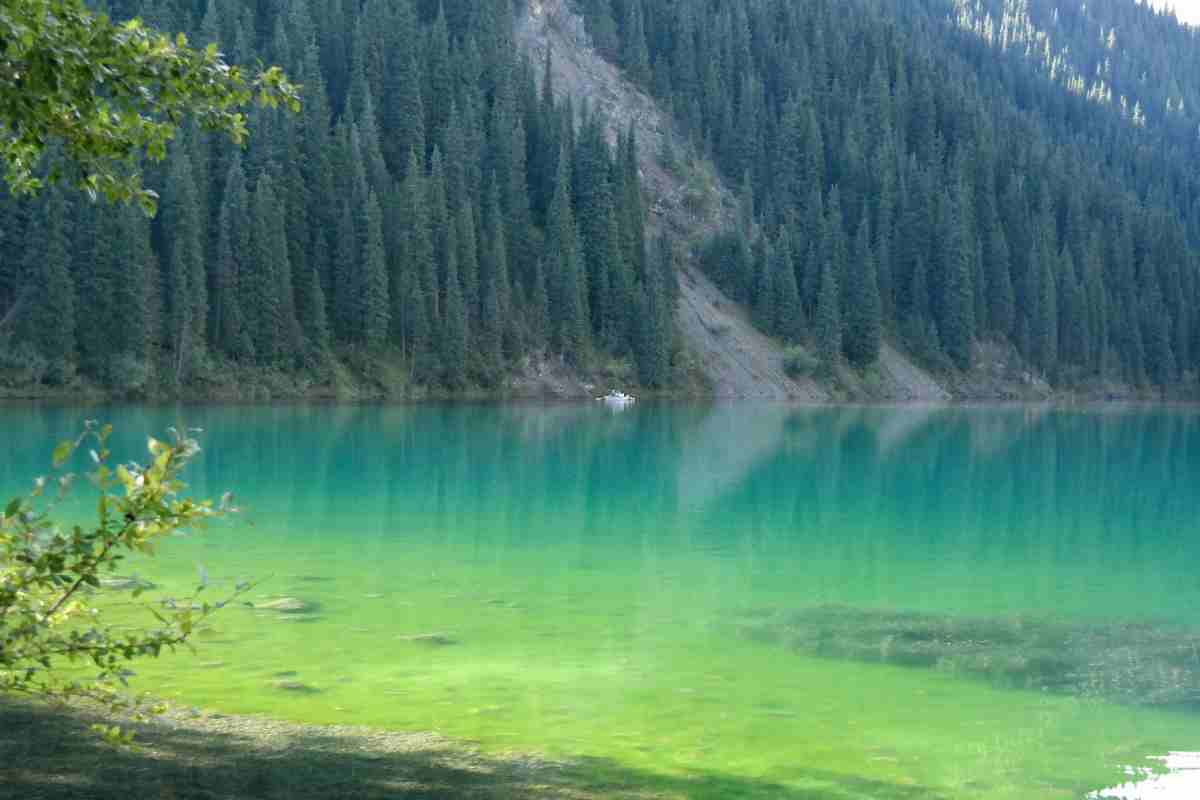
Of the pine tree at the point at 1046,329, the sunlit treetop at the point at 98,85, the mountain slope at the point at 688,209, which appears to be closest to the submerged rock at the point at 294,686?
the sunlit treetop at the point at 98,85

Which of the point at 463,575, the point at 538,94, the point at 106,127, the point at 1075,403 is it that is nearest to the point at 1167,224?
the point at 1075,403

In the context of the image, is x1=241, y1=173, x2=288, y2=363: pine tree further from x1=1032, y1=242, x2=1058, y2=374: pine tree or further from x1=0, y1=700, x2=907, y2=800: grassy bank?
x1=1032, y1=242, x2=1058, y2=374: pine tree

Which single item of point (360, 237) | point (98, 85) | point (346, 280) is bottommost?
point (98, 85)

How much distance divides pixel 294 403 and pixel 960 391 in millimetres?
75903

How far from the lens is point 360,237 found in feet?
326

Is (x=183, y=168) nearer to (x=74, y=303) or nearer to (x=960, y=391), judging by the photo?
(x=74, y=303)

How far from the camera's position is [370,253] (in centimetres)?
9681

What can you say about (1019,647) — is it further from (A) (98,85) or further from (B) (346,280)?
(B) (346,280)

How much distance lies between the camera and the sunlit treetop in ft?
23.5

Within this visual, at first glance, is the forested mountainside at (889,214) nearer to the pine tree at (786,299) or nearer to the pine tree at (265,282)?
the pine tree at (786,299)

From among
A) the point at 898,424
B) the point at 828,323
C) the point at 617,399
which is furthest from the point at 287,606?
the point at 828,323

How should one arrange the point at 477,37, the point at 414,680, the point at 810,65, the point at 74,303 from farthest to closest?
1. the point at 810,65
2. the point at 477,37
3. the point at 74,303
4. the point at 414,680

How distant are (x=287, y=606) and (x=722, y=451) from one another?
33.8 m

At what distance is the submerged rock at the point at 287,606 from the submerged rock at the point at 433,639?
191 centimetres
